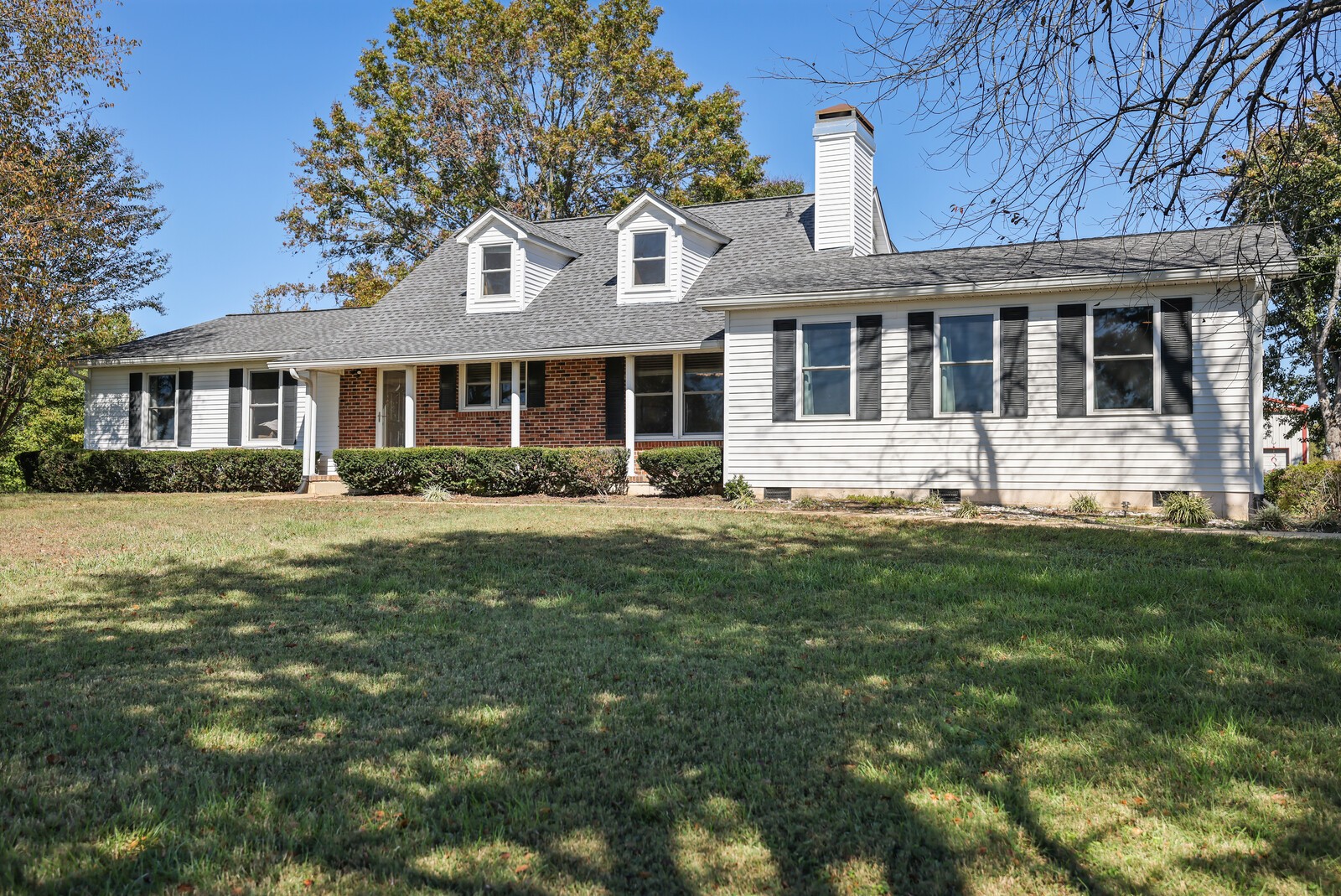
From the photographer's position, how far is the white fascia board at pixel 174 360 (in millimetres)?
20484

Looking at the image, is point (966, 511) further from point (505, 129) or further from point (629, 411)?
point (505, 129)

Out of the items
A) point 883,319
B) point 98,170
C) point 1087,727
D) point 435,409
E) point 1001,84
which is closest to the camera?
point 1087,727

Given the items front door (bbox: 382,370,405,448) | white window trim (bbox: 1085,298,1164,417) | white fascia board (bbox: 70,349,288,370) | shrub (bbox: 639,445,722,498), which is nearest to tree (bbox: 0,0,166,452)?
white fascia board (bbox: 70,349,288,370)

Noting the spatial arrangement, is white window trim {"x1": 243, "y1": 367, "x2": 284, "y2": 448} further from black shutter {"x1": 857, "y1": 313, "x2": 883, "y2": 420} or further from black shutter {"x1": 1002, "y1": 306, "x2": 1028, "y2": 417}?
black shutter {"x1": 1002, "y1": 306, "x2": 1028, "y2": 417}

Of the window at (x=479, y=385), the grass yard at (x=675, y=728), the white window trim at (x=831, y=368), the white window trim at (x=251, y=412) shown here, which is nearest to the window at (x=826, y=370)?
the white window trim at (x=831, y=368)

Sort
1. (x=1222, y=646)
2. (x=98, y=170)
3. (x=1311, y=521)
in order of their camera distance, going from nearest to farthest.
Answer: (x=1222, y=646) < (x=1311, y=521) < (x=98, y=170)

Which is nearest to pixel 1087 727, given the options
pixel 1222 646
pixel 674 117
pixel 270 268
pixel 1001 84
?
pixel 1222 646

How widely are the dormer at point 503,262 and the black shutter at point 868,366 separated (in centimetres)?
805

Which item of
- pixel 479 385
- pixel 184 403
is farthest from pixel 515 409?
pixel 184 403

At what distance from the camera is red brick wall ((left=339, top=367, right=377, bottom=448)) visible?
20.0 metres

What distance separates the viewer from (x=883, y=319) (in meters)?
13.8

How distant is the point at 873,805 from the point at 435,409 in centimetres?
1688

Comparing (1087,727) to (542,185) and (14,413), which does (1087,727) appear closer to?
(14,413)

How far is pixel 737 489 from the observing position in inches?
569
